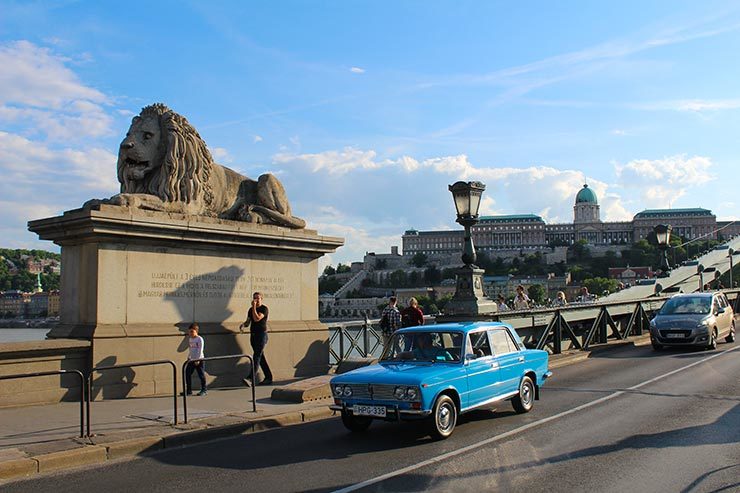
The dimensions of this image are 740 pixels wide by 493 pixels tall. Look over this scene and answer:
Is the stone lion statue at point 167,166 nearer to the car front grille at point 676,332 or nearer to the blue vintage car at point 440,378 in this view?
the blue vintage car at point 440,378

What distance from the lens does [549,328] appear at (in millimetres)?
20188

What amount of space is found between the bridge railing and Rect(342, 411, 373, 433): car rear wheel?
276 inches

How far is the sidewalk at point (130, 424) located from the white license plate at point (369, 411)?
1608 mm

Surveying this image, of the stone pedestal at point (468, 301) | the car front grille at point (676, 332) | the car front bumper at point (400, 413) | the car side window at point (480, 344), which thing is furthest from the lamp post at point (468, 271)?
the car front grille at point (676, 332)

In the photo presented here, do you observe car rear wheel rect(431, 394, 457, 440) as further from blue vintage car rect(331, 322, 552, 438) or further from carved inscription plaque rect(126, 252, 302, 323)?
carved inscription plaque rect(126, 252, 302, 323)

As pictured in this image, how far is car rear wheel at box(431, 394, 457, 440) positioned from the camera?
30.9 ft

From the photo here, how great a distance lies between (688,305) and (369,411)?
16719mm

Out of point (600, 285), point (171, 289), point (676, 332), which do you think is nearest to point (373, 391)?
point (171, 289)

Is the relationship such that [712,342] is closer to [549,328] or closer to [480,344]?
[549,328]

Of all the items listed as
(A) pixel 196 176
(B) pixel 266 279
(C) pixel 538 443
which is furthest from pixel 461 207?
(C) pixel 538 443

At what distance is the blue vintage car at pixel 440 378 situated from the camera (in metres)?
9.38

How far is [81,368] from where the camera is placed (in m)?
12.2

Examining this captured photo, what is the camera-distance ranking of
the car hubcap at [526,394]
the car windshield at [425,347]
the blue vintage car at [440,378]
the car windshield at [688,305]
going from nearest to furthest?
the blue vintage car at [440,378] → the car windshield at [425,347] → the car hubcap at [526,394] → the car windshield at [688,305]

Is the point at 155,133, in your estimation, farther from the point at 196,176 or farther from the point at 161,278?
the point at 161,278
